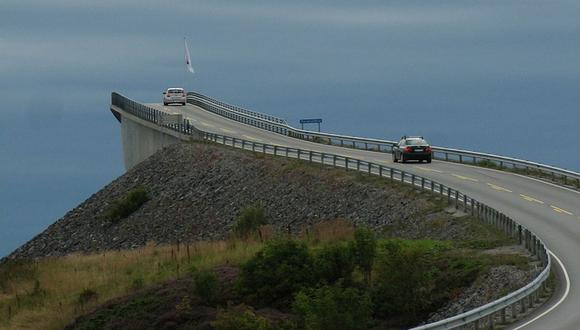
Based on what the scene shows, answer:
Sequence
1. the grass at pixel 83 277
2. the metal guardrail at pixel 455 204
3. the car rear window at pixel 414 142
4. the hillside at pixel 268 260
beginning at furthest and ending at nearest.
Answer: the car rear window at pixel 414 142, the grass at pixel 83 277, the hillside at pixel 268 260, the metal guardrail at pixel 455 204

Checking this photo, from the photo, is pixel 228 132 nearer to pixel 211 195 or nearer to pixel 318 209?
pixel 211 195

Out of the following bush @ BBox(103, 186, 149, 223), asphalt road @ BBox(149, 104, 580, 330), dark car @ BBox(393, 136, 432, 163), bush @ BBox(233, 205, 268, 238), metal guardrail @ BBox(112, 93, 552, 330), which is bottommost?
bush @ BBox(103, 186, 149, 223)

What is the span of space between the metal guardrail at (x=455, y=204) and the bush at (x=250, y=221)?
18.2 ft

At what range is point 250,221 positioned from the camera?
202 ft

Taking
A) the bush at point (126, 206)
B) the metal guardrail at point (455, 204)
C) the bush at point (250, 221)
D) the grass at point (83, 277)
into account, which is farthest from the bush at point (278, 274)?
the bush at point (126, 206)

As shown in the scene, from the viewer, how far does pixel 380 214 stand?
55.4 metres

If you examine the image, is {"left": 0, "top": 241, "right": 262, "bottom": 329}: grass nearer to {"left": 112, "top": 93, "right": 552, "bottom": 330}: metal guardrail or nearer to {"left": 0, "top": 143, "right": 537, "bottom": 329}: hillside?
{"left": 0, "top": 143, "right": 537, "bottom": 329}: hillside

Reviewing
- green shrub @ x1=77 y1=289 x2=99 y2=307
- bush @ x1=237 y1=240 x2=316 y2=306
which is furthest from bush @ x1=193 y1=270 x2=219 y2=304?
green shrub @ x1=77 y1=289 x2=99 y2=307

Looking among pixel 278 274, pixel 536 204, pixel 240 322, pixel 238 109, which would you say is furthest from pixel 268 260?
pixel 238 109

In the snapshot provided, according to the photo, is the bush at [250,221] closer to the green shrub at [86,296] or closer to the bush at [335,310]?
the green shrub at [86,296]

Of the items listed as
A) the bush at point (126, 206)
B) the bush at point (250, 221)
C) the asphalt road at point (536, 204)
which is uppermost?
the asphalt road at point (536, 204)

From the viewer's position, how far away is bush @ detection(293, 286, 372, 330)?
31.9 meters

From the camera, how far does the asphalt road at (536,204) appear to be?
99.7 feet

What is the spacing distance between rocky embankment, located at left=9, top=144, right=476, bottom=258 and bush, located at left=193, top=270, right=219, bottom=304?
9296 mm
